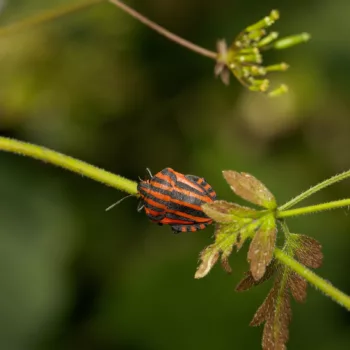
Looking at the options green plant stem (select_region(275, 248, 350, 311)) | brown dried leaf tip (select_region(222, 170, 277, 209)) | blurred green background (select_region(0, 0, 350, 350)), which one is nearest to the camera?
green plant stem (select_region(275, 248, 350, 311))

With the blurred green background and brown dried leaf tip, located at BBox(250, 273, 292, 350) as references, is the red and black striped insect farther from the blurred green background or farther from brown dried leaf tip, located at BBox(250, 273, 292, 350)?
the blurred green background

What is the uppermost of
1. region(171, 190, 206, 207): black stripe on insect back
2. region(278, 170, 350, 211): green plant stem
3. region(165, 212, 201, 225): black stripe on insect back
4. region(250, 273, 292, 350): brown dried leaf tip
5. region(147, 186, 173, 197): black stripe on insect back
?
region(147, 186, 173, 197): black stripe on insect back

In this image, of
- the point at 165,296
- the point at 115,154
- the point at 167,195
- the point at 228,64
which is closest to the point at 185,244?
the point at 165,296

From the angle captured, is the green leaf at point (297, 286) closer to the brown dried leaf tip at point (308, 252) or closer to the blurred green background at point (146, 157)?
the brown dried leaf tip at point (308, 252)

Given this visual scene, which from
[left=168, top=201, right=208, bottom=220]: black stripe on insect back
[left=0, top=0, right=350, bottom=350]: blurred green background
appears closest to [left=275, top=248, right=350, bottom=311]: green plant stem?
[left=168, top=201, right=208, bottom=220]: black stripe on insect back

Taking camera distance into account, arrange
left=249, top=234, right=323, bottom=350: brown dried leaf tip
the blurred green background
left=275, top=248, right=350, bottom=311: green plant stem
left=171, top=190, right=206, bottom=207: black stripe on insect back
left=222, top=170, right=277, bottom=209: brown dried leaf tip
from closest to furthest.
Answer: left=275, top=248, right=350, bottom=311: green plant stem, left=222, top=170, right=277, bottom=209: brown dried leaf tip, left=249, top=234, right=323, bottom=350: brown dried leaf tip, left=171, top=190, right=206, bottom=207: black stripe on insect back, the blurred green background

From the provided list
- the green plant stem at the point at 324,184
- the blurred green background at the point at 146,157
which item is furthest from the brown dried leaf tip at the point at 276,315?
the blurred green background at the point at 146,157
